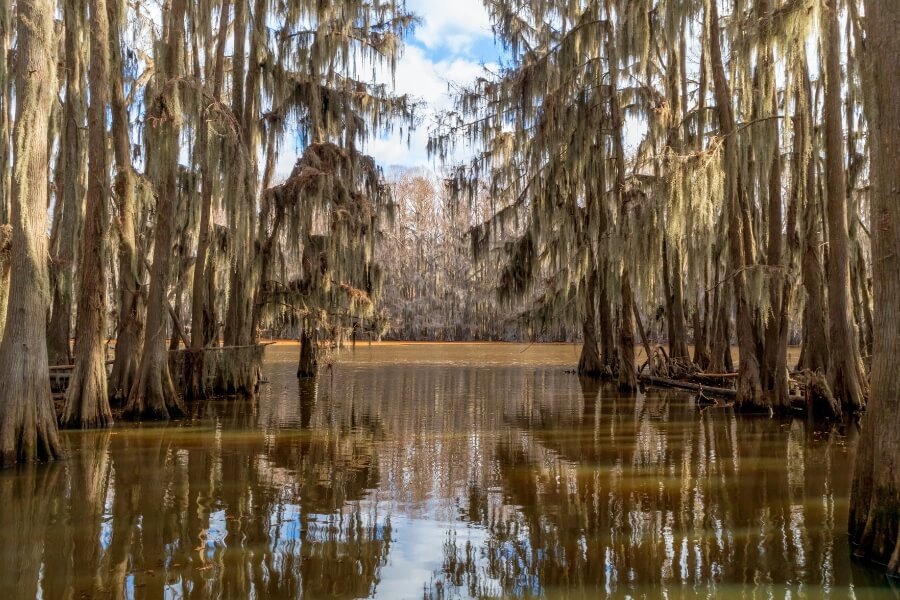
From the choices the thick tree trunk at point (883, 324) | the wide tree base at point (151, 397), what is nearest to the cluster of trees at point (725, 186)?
the thick tree trunk at point (883, 324)

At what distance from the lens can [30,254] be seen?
7898 millimetres

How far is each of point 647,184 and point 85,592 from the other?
15.5 meters

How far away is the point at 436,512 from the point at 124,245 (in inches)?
309

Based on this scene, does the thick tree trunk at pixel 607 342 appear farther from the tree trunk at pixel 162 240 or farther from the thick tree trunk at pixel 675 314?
the tree trunk at pixel 162 240

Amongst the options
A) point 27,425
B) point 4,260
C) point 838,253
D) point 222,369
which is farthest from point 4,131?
point 838,253

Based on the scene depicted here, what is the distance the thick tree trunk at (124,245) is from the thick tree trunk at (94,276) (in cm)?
57

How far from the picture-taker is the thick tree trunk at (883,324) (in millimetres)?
4523

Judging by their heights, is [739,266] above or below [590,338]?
above

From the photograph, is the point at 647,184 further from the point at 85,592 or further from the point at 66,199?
the point at 85,592

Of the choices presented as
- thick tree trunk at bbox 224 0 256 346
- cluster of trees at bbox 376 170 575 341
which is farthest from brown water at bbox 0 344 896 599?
cluster of trees at bbox 376 170 575 341

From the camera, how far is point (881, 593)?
4082 mm

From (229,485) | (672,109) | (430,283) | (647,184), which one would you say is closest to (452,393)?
(647,184)

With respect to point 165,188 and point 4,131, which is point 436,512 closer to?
point 165,188

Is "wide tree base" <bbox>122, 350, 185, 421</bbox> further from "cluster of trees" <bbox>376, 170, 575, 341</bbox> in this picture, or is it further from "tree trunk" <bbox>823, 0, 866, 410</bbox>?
"cluster of trees" <bbox>376, 170, 575, 341</bbox>
